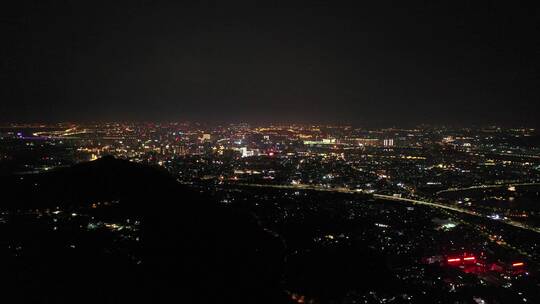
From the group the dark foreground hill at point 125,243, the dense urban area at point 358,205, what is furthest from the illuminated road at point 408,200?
the dark foreground hill at point 125,243

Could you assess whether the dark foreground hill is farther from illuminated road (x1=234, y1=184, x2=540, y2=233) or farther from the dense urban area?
illuminated road (x1=234, y1=184, x2=540, y2=233)

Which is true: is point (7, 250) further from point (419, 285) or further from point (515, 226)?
point (515, 226)

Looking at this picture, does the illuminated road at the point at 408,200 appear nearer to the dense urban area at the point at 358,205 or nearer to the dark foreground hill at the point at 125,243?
the dense urban area at the point at 358,205

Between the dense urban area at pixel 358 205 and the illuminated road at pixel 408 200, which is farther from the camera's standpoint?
the illuminated road at pixel 408 200

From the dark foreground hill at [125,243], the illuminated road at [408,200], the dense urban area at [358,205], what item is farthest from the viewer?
the illuminated road at [408,200]

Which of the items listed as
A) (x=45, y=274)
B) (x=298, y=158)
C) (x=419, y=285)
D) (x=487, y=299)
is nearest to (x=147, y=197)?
(x=45, y=274)
